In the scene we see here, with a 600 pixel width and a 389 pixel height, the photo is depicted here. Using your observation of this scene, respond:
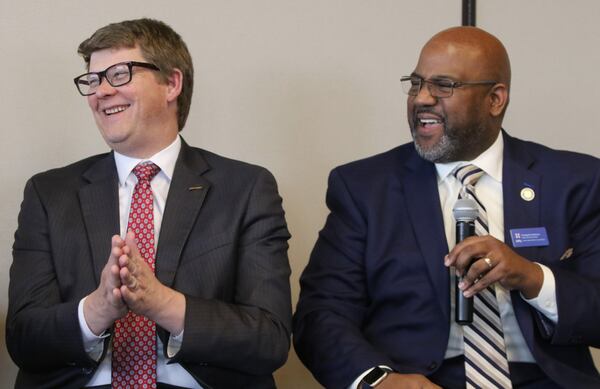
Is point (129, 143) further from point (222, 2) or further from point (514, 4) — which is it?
point (514, 4)

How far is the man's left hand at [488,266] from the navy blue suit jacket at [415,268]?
12cm

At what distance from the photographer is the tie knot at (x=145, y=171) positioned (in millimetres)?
2760

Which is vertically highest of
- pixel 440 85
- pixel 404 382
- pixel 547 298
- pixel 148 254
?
pixel 440 85

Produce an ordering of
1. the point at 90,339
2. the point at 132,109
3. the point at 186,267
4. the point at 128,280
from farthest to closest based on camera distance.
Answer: the point at 132,109
the point at 186,267
the point at 90,339
the point at 128,280

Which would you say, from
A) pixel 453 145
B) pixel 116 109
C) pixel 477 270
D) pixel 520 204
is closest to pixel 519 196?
pixel 520 204

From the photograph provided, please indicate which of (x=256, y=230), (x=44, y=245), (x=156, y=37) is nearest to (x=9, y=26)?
(x=156, y=37)

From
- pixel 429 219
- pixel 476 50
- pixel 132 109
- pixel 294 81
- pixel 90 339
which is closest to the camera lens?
pixel 90 339

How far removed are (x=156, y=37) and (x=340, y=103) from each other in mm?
919

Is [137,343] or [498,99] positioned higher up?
[498,99]

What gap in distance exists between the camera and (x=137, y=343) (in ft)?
8.47

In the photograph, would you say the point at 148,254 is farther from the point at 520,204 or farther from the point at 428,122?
the point at 520,204

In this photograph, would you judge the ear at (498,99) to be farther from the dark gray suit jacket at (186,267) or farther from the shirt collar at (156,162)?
the shirt collar at (156,162)

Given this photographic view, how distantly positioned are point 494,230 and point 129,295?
1.15 meters

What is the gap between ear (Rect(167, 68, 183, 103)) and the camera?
285cm
